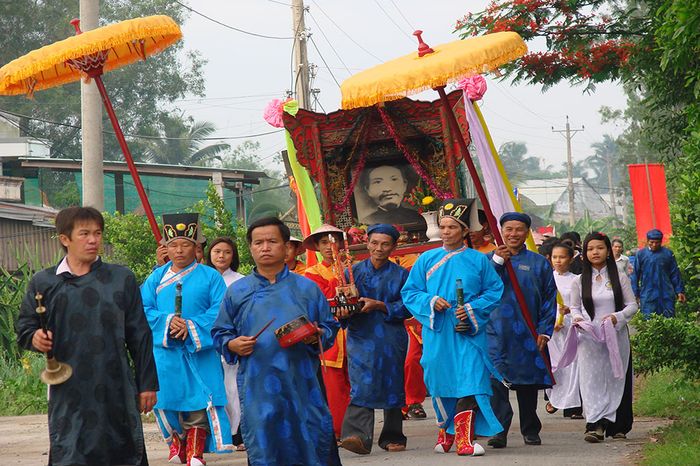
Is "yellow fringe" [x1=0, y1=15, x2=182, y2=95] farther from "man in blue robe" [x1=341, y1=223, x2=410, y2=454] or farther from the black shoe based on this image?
the black shoe

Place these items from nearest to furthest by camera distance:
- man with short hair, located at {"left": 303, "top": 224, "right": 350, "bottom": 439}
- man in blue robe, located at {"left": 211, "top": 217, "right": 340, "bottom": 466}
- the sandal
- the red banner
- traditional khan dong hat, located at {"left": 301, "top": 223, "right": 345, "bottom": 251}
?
man in blue robe, located at {"left": 211, "top": 217, "right": 340, "bottom": 466} < traditional khan dong hat, located at {"left": 301, "top": 223, "right": 345, "bottom": 251} < man with short hair, located at {"left": 303, "top": 224, "right": 350, "bottom": 439} < the sandal < the red banner

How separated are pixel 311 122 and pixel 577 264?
375 centimetres

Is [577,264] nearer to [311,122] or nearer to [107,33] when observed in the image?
[311,122]

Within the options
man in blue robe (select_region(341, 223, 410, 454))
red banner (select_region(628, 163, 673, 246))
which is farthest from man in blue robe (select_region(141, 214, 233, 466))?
red banner (select_region(628, 163, 673, 246))

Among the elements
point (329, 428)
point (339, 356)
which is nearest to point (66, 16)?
point (339, 356)

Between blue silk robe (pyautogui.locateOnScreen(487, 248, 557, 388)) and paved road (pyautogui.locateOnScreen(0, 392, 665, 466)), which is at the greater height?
blue silk robe (pyautogui.locateOnScreen(487, 248, 557, 388))

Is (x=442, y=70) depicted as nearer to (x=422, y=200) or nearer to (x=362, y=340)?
(x=362, y=340)

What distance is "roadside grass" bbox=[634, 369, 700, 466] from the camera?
8.44 m

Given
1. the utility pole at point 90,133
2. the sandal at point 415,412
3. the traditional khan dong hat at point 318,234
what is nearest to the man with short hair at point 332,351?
the traditional khan dong hat at point 318,234

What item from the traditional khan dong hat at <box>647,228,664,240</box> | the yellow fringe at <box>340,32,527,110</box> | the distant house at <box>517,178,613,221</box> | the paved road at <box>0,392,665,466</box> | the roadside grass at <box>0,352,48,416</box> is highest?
the distant house at <box>517,178,613,221</box>

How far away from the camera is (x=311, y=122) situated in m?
15.9

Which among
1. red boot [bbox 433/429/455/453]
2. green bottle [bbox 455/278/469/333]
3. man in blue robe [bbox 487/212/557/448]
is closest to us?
green bottle [bbox 455/278/469/333]

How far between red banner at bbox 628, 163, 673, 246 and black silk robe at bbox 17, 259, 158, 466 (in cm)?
1310

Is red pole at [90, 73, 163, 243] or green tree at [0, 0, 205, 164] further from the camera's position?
green tree at [0, 0, 205, 164]
